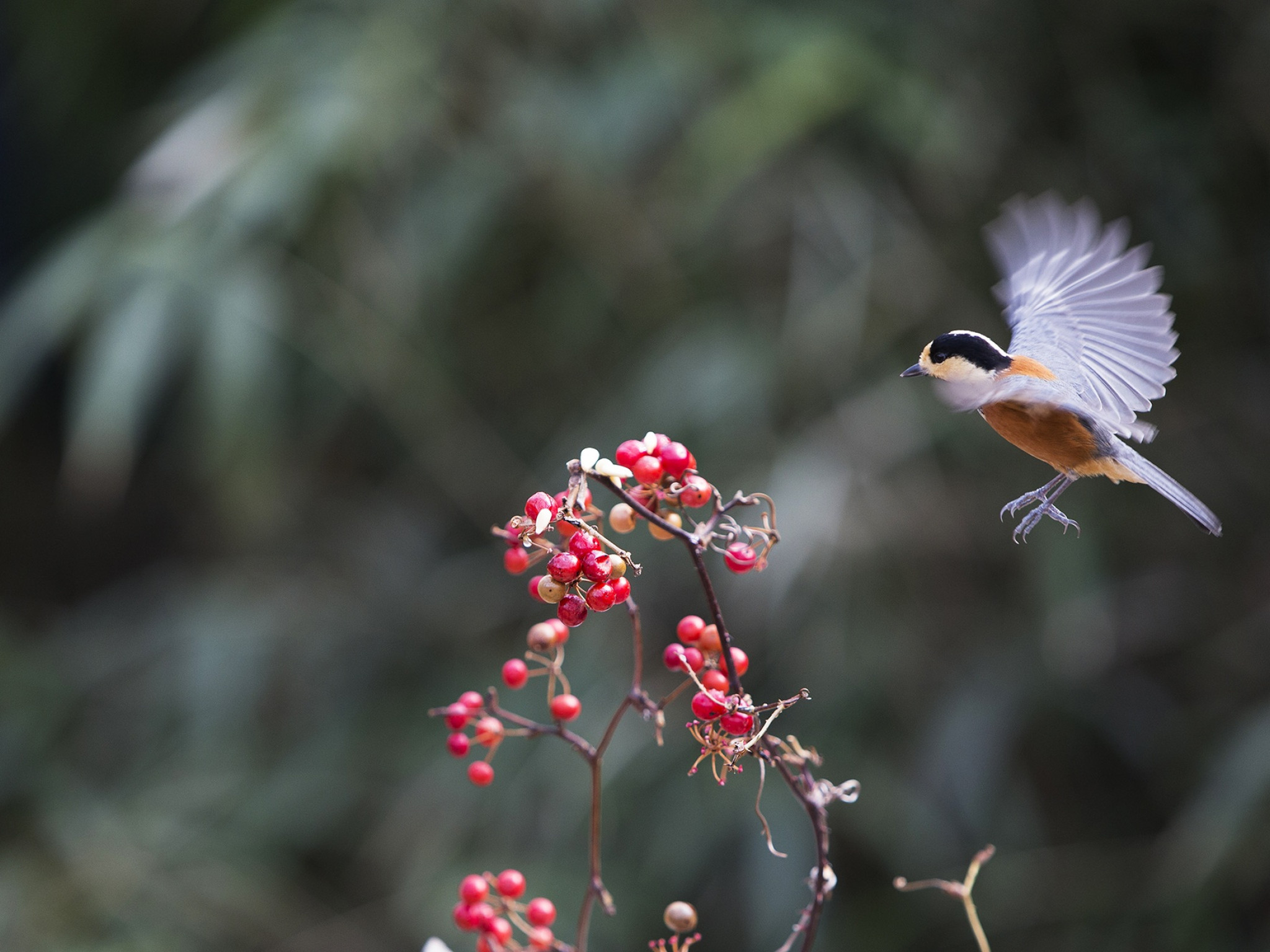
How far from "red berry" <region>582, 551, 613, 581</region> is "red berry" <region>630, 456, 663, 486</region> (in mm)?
26

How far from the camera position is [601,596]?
1.02ft

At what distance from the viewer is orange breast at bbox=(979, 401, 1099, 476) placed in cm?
34

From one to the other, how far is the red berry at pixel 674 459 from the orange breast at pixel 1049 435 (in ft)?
0.33

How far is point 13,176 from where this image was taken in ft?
5.75

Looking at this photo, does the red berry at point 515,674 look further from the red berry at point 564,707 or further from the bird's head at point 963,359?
the bird's head at point 963,359

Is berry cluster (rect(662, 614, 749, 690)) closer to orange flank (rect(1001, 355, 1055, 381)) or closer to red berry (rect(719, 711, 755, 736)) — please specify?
red berry (rect(719, 711, 755, 736))

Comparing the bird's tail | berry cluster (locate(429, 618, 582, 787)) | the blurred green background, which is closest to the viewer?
the bird's tail

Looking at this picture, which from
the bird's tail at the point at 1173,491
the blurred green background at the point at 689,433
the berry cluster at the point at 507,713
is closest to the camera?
the bird's tail at the point at 1173,491

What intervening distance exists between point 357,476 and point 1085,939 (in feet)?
3.69

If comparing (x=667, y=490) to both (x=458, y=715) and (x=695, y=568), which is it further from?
(x=458, y=715)

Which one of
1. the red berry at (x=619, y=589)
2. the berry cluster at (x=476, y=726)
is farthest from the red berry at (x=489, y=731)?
the red berry at (x=619, y=589)

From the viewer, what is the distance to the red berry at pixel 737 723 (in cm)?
32

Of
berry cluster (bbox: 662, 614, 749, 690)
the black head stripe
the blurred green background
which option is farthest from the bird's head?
the blurred green background

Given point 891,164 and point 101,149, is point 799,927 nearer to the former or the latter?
point 891,164
